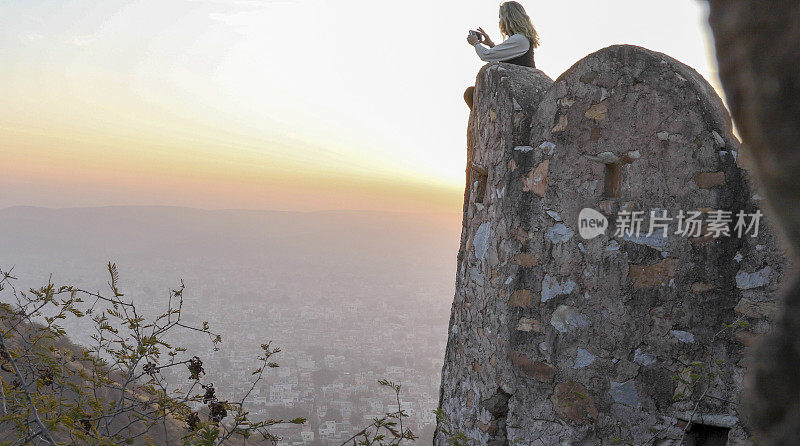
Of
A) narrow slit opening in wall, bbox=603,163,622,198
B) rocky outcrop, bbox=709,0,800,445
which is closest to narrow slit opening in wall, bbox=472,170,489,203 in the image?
narrow slit opening in wall, bbox=603,163,622,198

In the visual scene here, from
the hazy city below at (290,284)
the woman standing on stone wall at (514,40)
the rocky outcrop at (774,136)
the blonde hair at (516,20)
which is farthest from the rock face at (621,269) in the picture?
the hazy city below at (290,284)

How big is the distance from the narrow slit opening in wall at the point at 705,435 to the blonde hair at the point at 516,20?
2733 millimetres

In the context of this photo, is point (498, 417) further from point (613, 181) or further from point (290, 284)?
point (290, 284)

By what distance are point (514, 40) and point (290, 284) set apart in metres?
43.9

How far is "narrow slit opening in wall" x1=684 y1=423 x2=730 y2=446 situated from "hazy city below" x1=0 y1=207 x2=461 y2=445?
9302 millimetres

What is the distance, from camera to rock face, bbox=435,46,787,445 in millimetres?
2955

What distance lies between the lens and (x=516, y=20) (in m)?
4.00

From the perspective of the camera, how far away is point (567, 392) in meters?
3.17

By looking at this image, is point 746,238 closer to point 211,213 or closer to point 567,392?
point 567,392

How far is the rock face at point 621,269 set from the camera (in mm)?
2955

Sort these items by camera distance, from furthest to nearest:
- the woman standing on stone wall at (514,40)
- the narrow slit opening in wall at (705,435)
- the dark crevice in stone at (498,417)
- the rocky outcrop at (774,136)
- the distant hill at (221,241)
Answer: the distant hill at (221,241) < the woman standing on stone wall at (514,40) < the dark crevice in stone at (498,417) < the narrow slit opening in wall at (705,435) < the rocky outcrop at (774,136)

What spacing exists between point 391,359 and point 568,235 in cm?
2648

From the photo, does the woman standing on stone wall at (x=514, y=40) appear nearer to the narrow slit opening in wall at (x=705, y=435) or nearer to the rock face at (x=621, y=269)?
the rock face at (x=621, y=269)

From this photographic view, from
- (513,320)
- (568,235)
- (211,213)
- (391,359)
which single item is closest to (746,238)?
(568,235)
